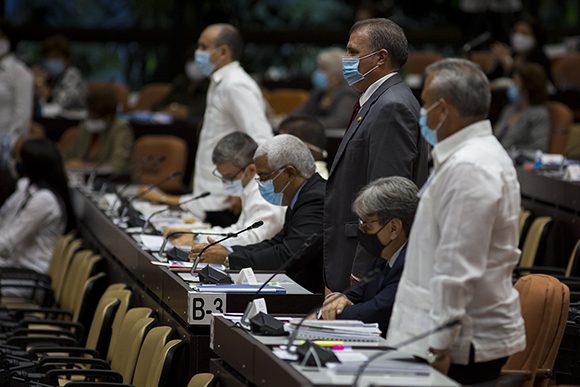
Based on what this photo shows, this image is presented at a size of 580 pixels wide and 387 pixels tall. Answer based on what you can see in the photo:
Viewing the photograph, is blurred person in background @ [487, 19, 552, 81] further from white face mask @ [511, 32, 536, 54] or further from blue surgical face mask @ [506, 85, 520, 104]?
blue surgical face mask @ [506, 85, 520, 104]

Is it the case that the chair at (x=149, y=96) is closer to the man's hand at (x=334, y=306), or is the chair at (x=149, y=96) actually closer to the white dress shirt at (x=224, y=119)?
the white dress shirt at (x=224, y=119)

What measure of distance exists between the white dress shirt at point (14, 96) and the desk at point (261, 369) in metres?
6.45

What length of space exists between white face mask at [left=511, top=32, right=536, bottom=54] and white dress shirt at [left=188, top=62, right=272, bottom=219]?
5504mm

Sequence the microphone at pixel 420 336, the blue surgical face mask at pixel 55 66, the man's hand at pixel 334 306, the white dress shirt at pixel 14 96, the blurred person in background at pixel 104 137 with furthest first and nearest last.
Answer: the blue surgical face mask at pixel 55 66 → the white dress shirt at pixel 14 96 → the blurred person in background at pixel 104 137 → the man's hand at pixel 334 306 → the microphone at pixel 420 336

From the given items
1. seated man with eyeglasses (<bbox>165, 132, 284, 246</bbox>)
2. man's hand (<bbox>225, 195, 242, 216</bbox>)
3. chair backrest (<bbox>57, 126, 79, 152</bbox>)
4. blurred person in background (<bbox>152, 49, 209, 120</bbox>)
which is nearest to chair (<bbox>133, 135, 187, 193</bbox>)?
chair backrest (<bbox>57, 126, 79, 152</bbox>)

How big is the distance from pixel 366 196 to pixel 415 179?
80cm

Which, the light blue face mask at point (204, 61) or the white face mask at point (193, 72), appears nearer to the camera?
the light blue face mask at point (204, 61)

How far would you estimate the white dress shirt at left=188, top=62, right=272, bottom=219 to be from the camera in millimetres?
7254

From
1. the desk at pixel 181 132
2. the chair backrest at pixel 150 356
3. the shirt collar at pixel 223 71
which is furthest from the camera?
the desk at pixel 181 132

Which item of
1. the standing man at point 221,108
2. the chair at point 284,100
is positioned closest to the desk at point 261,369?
the standing man at point 221,108

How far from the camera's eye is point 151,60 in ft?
51.1

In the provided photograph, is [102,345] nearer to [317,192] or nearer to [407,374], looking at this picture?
[317,192]

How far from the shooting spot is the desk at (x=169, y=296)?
497 centimetres

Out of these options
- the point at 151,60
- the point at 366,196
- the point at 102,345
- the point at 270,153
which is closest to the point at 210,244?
the point at 270,153
